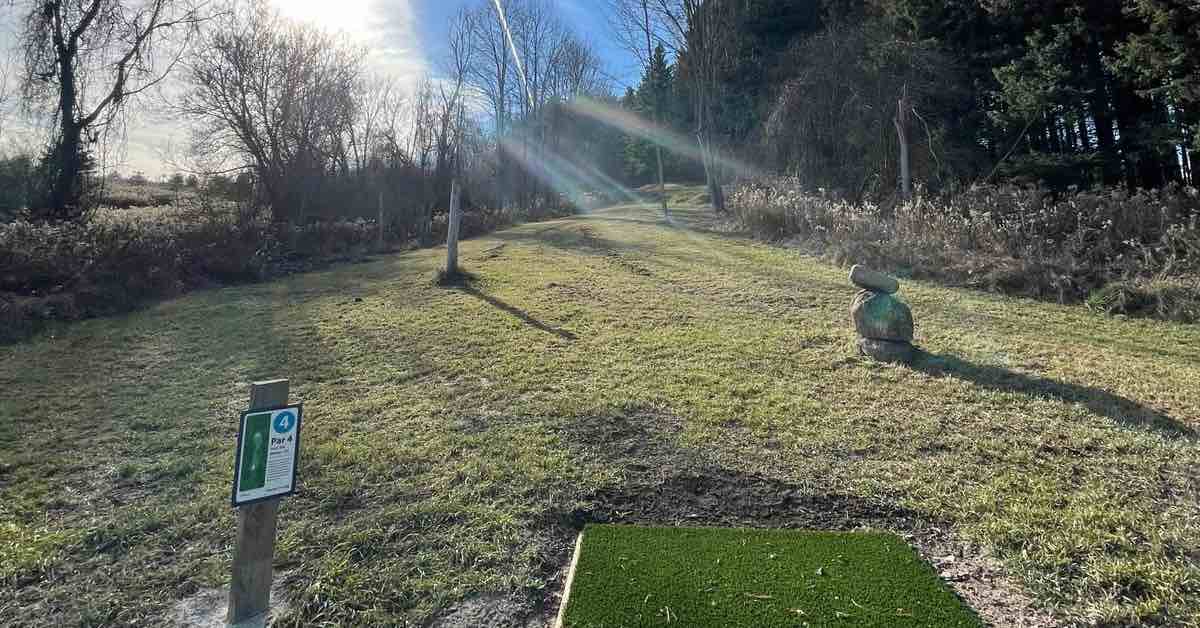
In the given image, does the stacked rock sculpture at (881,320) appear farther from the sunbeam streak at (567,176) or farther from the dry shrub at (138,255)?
the sunbeam streak at (567,176)

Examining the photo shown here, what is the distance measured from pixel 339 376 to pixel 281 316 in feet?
10.7

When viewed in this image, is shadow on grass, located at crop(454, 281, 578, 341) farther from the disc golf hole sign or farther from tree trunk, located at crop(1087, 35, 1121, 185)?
tree trunk, located at crop(1087, 35, 1121, 185)

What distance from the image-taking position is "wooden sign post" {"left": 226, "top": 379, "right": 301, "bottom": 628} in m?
1.83

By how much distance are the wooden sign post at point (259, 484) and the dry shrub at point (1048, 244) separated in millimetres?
8692

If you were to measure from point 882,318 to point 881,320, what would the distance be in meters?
0.02

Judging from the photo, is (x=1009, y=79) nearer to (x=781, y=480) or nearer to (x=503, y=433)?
(x=781, y=480)

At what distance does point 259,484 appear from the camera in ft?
6.09

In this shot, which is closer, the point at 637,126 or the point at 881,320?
the point at 881,320

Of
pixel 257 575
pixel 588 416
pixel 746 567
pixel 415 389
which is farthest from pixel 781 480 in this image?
pixel 415 389

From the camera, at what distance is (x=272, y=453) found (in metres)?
1.88

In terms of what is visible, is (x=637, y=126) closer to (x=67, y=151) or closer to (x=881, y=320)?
(x=67, y=151)

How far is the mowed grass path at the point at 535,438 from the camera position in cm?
245

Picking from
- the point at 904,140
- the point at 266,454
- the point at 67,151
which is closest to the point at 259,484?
the point at 266,454

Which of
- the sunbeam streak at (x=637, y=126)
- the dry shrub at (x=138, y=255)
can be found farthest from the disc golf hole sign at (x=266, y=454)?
the sunbeam streak at (x=637, y=126)
